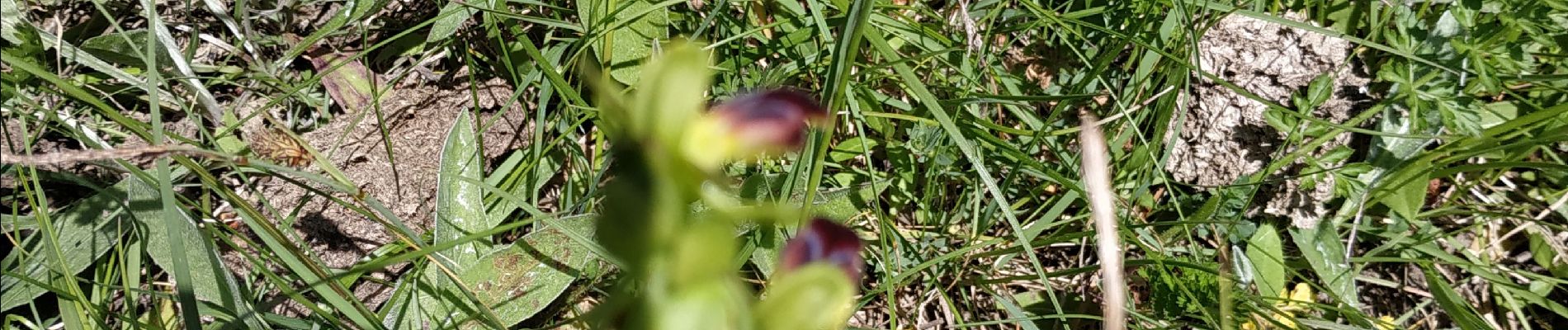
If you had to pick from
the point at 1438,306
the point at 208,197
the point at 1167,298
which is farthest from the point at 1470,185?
the point at 208,197

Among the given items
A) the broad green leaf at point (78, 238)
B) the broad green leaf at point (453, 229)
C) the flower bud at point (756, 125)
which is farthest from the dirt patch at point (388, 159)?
the flower bud at point (756, 125)

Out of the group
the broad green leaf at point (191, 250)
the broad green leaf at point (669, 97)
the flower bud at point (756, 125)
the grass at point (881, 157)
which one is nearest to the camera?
the broad green leaf at point (669, 97)

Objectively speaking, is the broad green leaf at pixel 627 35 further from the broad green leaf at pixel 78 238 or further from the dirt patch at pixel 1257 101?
the dirt patch at pixel 1257 101

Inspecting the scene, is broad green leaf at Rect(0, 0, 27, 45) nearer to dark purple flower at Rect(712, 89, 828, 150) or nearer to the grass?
the grass

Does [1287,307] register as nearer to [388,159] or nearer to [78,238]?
[388,159]

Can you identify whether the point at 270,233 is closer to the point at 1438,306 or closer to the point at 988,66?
the point at 988,66

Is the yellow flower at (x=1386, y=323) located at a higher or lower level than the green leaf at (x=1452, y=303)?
lower
